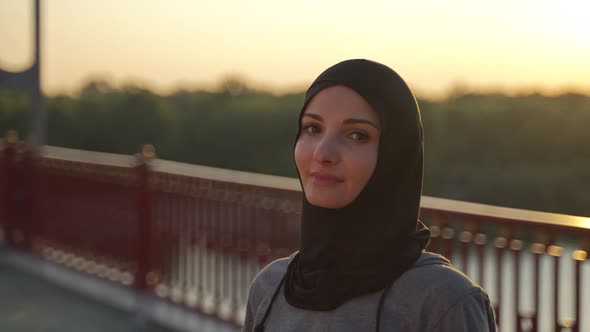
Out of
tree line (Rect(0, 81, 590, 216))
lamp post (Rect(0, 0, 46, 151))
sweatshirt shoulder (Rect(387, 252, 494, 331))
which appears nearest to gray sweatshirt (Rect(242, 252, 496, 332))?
sweatshirt shoulder (Rect(387, 252, 494, 331))

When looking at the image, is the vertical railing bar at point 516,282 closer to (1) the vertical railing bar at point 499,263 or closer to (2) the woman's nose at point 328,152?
(1) the vertical railing bar at point 499,263

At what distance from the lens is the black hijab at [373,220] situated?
1.66 meters

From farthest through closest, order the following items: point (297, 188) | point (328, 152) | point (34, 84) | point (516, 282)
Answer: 1. point (34, 84)
2. point (297, 188)
3. point (516, 282)
4. point (328, 152)

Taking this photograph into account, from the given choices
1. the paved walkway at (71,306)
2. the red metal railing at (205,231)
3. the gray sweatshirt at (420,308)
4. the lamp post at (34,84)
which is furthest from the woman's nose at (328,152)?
the lamp post at (34,84)

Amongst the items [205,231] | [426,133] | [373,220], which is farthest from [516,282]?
[426,133]

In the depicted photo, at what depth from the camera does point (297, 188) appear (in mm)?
4637

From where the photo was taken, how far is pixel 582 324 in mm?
3057

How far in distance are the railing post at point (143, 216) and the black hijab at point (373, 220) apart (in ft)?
13.9

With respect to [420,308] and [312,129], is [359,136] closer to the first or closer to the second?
[312,129]

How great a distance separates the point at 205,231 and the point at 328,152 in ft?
12.3

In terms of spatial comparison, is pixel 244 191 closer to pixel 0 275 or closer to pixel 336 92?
pixel 336 92

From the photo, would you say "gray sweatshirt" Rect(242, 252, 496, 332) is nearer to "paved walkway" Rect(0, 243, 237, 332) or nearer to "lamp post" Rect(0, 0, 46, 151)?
"paved walkway" Rect(0, 243, 237, 332)

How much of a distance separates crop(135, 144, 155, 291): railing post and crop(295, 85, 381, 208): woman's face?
169 inches

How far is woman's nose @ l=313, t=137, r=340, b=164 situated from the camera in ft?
5.49
